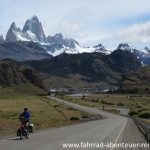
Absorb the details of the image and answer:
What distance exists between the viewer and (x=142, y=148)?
27766 millimetres

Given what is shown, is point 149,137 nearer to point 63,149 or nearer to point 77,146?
point 77,146

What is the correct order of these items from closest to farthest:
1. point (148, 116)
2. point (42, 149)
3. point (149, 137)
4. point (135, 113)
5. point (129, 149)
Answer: point (42, 149) → point (129, 149) → point (149, 137) → point (148, 116) → point (135, 113)

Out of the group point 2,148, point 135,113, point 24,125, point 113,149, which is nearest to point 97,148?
point 113,149

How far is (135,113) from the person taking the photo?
12044 cm

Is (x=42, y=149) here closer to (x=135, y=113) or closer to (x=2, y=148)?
(x=2, y=148)

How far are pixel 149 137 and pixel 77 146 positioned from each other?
6708mm

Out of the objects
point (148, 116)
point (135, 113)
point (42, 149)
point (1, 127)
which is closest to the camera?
point (42, 149)

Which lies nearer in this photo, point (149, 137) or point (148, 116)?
point (149, 137)

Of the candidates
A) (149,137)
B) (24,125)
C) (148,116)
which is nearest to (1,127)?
(24,125)

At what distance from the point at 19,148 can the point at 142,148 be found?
7294mm

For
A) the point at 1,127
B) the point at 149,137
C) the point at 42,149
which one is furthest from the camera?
the point at 1,127

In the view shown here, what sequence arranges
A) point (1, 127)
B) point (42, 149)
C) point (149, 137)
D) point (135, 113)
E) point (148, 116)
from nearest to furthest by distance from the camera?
point (42, 149), point (149, 137), point (1, 127), point (148, 116), point (135, 113)

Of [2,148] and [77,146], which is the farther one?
[77,146]

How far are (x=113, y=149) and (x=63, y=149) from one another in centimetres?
284
